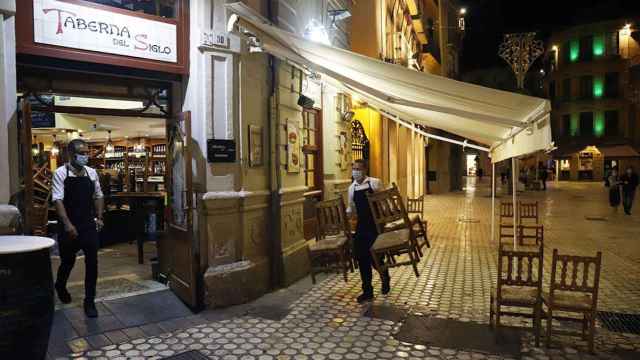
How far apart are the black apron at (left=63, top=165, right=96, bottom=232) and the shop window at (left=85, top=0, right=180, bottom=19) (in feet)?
7.34

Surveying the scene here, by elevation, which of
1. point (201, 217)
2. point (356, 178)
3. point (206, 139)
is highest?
point (206, 139)

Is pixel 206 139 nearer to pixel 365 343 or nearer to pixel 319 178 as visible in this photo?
pixel 365 343

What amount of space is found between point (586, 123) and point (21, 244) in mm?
48721

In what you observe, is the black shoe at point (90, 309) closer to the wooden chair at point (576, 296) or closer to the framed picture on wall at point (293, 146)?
the framed picture on wall at point (293, 146)

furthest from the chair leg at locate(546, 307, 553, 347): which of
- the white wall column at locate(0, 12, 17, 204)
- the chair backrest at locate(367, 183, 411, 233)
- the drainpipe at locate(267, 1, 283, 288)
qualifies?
the white wall column at locate(0, 12, 17, 204)

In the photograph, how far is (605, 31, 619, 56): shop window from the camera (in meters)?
40.0

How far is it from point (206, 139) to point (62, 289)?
2.45m

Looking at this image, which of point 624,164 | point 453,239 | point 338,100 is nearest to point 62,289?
point 338,100

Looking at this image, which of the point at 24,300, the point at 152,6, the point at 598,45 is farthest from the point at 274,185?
the point at 598,45

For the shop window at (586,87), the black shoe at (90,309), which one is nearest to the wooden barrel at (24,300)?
the black shoe at (90,309)

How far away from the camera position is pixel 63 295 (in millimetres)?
5234

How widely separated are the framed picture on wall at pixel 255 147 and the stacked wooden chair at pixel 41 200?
Result: 4430 mm

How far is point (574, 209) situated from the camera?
17.4 m

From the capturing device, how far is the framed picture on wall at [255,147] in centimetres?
597
